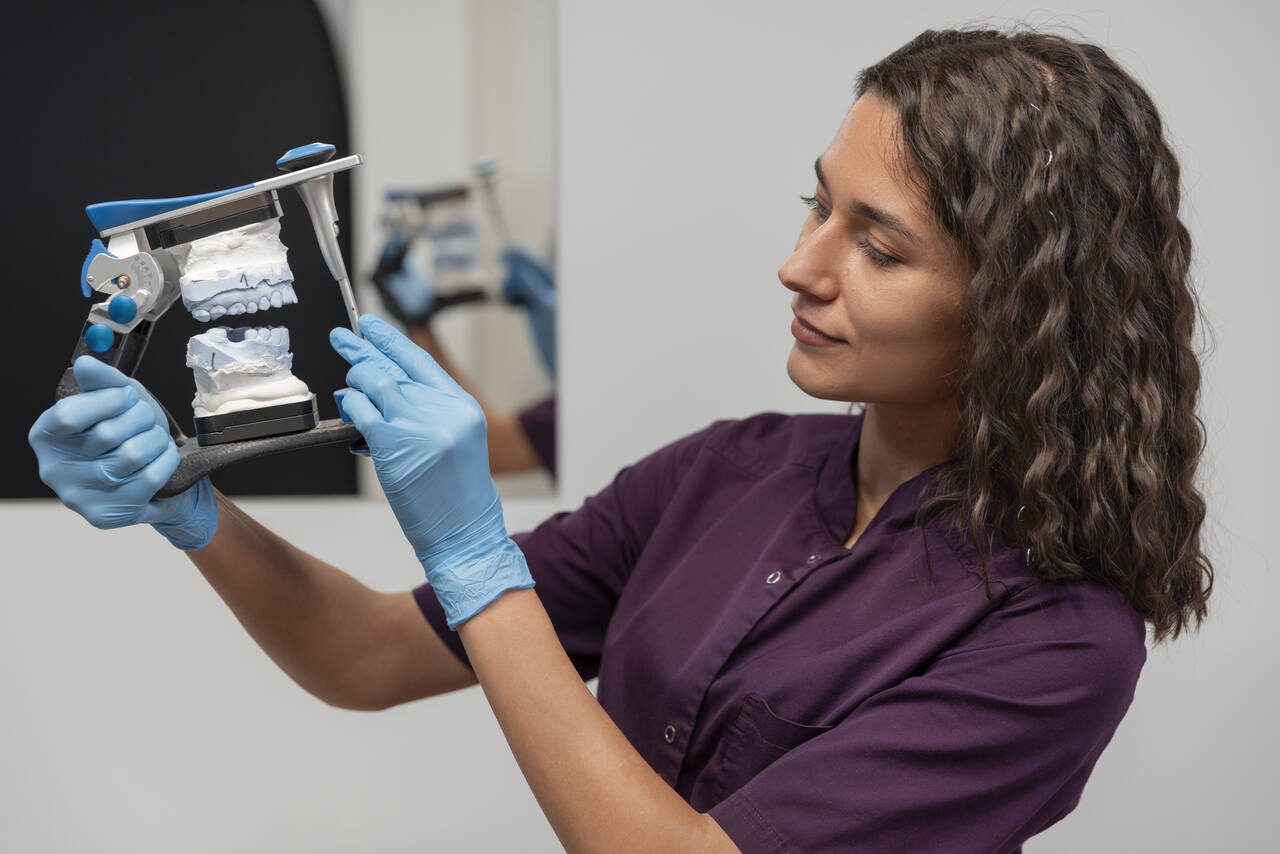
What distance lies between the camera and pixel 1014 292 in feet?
3.09

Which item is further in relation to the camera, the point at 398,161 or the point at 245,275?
the point at 398,161

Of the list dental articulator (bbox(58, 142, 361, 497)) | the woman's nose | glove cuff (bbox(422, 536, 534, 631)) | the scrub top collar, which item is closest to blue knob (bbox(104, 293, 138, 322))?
dental articulator (bbox(58, 142, 361, 497))

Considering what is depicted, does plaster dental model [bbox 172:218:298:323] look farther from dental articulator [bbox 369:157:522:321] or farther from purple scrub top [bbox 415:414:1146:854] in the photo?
dental articulator [bbox 369:157:522:321]

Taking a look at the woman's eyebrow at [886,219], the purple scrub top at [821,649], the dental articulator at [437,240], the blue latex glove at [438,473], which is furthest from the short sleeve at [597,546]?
the dental articulator at [437,240]

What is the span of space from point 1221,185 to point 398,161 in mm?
1321

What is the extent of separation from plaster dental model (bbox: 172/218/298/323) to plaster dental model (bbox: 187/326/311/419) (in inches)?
0.9

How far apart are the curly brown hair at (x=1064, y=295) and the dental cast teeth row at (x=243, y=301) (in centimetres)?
59

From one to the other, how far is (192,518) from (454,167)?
809 mm

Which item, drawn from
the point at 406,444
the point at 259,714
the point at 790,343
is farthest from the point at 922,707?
the point at 259,714

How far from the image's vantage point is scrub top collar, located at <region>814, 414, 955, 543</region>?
3.47 ft

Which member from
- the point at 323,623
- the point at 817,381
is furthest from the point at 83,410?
the point at 817,381

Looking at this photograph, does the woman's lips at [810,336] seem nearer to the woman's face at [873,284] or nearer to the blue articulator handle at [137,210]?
the woman's face at [873,284]

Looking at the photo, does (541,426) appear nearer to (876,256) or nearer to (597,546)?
(597,546)

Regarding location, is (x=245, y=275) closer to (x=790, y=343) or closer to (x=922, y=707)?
(x=922, y=707)
